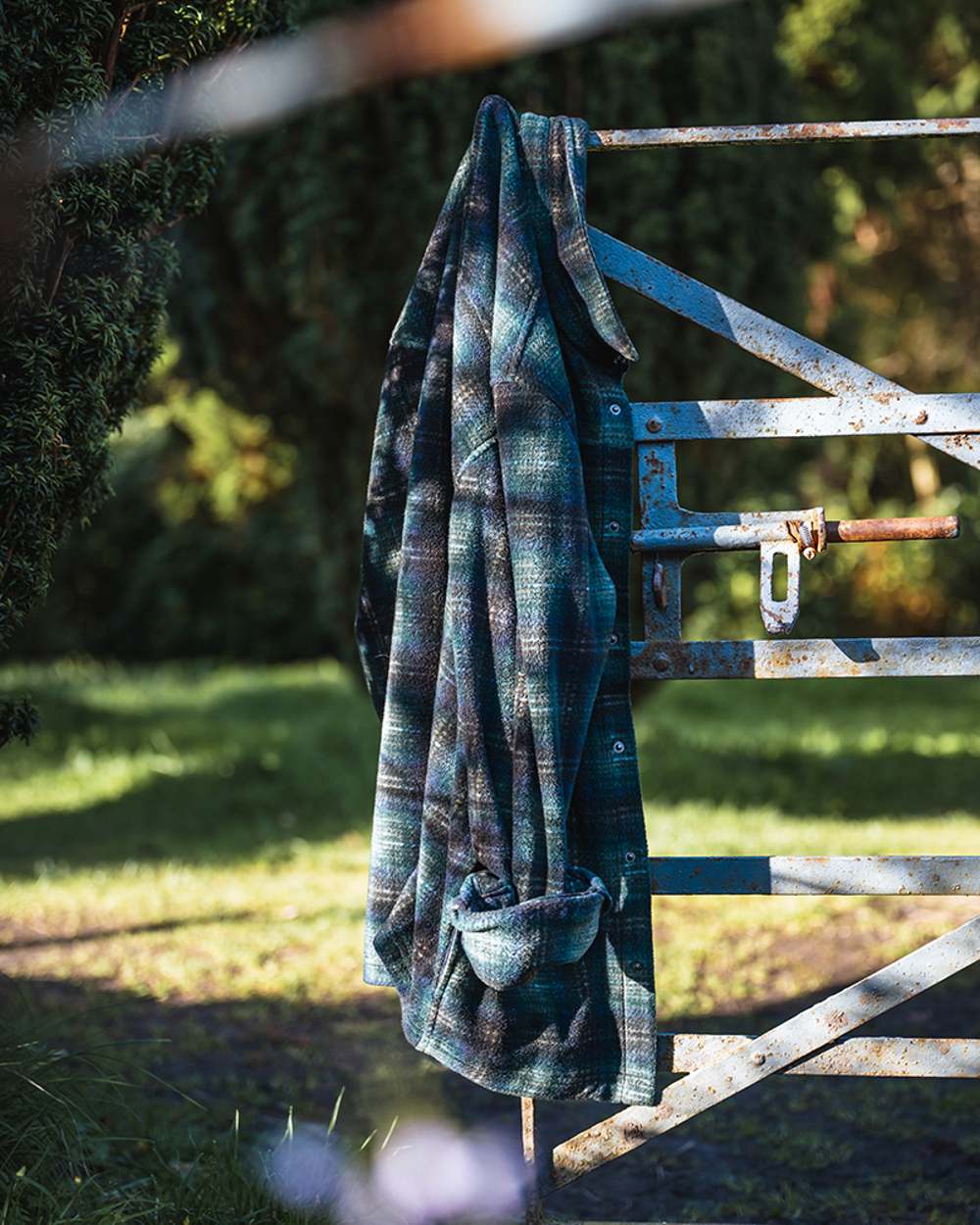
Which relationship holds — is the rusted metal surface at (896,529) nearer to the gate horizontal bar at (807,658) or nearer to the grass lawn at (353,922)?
the gate horizontal bar at (807,658)

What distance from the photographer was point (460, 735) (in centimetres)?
240

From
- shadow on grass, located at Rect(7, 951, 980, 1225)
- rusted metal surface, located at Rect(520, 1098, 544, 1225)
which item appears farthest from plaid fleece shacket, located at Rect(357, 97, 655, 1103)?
shadow on grass, located at Rect(7, 951, 980, 1225)

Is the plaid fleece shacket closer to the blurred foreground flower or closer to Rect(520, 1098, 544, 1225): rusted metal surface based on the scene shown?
Rect(520, 1098, 544, 1225): rusted metal surface

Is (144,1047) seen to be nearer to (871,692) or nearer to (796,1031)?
(796,1031)

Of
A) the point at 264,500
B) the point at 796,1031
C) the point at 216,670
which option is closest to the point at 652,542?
the point at 796,1031

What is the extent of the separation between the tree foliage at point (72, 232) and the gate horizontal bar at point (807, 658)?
120 cm

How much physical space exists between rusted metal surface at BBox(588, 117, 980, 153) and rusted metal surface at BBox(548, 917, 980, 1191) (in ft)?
4.56

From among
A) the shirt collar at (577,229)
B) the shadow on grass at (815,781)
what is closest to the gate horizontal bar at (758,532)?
the shirt collar at (577,229)

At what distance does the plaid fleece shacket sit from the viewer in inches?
92.7

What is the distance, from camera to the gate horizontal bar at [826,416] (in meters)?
2.51

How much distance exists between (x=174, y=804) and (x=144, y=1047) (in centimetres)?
373

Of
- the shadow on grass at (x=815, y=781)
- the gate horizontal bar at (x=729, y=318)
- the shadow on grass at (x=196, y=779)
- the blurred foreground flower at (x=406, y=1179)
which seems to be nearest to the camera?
the gate horizontal bar at (x=729, y=318)

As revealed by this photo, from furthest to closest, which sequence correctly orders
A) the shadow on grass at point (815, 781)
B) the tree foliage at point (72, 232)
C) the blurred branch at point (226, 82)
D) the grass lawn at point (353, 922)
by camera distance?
the shadow on grass at point (815, 781) → the grass lawn at point (353, 922) → the tree foliage at point (72, 232) → the blurred branch at point (226, 82)

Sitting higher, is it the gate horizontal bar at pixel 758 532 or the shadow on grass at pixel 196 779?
the gate horizontal bar at pixel 758 532
